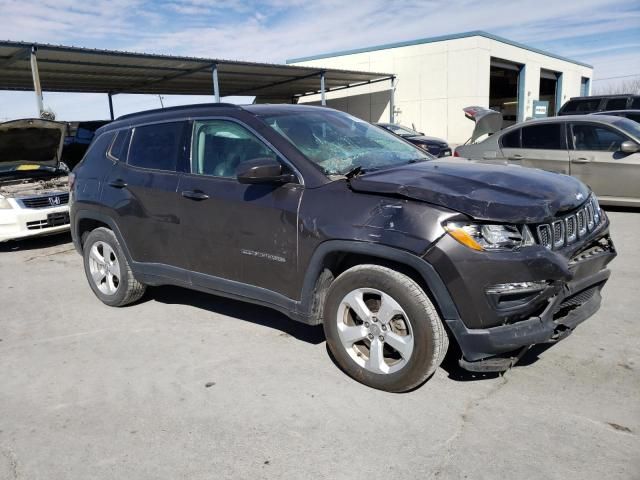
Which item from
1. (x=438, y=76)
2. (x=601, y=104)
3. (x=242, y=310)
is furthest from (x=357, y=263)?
(x=438, y=76)

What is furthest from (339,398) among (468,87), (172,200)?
(468,87)

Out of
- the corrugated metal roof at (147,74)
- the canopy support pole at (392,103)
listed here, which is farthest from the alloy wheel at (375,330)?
the canopy support pole at (392,103)

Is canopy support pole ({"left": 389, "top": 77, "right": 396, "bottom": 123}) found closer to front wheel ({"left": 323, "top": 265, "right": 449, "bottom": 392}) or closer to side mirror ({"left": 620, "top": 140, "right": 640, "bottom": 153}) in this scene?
side mirror ({"left": 620, "top": 140, "right": 640, "bottom": 153})

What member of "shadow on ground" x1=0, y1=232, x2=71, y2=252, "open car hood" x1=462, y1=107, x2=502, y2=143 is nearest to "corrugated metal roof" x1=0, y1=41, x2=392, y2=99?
"shadow on ground" x1=0, y1=232, x2=71, y2=252

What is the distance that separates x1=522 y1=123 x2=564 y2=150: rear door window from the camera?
834cm

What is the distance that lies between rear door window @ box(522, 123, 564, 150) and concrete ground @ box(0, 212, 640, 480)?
4.46 m

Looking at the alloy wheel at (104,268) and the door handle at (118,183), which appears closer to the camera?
the door handle at (118,183)

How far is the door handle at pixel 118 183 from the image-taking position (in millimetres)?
4675

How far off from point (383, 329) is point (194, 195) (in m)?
1.83

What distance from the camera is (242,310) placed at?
4.85 m

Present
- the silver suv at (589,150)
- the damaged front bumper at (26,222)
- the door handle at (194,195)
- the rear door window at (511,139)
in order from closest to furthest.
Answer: the door handle at (194,195) → the damaged front bumper at (26,222) → the silver suv at (589,150) → the rear door window at (511,139)

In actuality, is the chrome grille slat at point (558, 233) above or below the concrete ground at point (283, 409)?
above

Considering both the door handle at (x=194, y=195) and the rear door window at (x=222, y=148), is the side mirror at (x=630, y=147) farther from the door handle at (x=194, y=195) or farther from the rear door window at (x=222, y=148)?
the door handle at (x=194, y=195)

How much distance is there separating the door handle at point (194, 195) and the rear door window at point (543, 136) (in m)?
6.39
